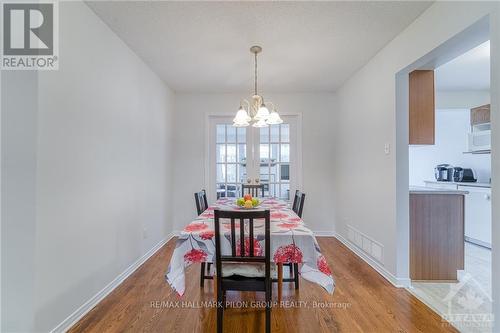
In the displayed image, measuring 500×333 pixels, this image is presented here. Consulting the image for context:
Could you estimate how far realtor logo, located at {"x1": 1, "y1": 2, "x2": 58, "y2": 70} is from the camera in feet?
5.03

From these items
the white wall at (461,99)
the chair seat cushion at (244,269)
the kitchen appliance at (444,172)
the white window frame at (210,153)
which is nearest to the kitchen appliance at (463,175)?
the kitchen appliance at (444,172)

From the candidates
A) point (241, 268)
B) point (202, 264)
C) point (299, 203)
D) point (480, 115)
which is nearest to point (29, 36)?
point (241, 268)

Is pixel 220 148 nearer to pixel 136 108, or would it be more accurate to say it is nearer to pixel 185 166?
pixel 185 166

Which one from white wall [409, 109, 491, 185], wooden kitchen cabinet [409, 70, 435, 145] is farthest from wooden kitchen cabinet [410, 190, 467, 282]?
white wall [409, 109, 491, 185]

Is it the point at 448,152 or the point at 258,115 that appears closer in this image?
the point at 258,115

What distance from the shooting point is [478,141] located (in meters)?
3.95

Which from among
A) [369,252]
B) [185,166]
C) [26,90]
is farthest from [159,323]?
[185,166]

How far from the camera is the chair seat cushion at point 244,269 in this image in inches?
67.1

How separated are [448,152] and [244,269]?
16.0ft

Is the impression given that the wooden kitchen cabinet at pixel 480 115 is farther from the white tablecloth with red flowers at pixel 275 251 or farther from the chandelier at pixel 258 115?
the white tablecloth with red flowers at pixel 275 251

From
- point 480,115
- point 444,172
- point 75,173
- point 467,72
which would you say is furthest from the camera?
point 444,172

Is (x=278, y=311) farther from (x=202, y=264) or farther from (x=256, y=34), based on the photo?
(x=256, y=34)

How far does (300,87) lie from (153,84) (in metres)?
2.28

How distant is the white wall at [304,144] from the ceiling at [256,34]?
2.36 ft
